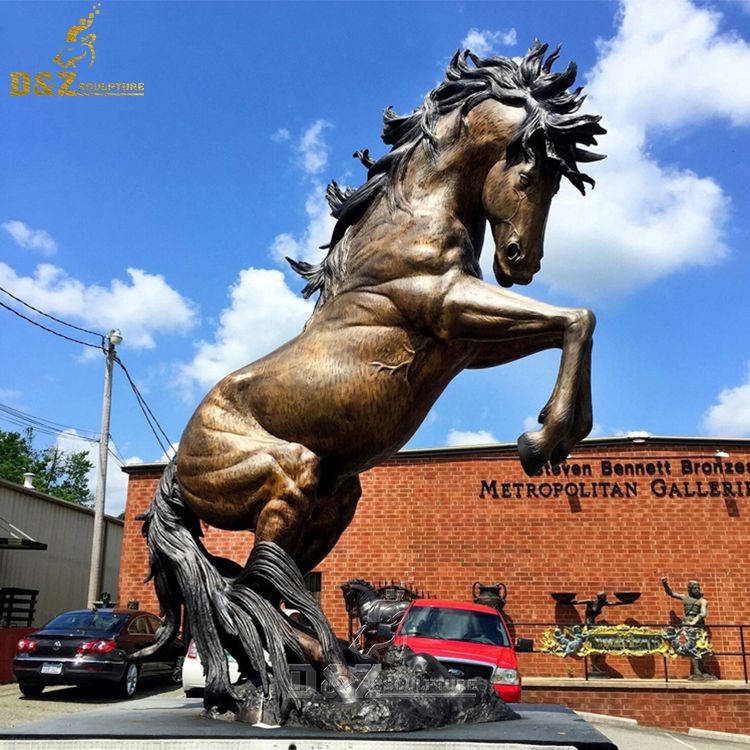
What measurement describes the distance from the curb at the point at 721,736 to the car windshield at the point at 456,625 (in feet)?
12.8

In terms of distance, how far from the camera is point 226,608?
3082mm

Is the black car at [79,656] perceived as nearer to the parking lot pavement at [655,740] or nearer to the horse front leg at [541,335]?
the parking lot pavement at [655,740]

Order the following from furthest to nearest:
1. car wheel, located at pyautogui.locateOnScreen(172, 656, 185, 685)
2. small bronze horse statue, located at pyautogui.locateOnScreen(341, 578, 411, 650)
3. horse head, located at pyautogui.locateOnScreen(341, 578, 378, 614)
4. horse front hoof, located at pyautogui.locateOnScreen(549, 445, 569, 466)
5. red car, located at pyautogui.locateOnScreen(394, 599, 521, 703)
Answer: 1. horse head, located at pyautogui.locateOnScreen(341, 578, 378, 614)
2. small bronze horse statue, located at pyautogui.locateOnScreen(341, 578, 411, 650)
3. car wheel, located at pyautogui.locateOnScreen(172, 656, 185, 685)
4. red car, located at pyautogui.locateOnScreen(394, 599, 521, 703)
5. horse front hoof, located at pyautogui.locateOnScreen(549, 445, 569, 466)

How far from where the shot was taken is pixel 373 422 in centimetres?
312

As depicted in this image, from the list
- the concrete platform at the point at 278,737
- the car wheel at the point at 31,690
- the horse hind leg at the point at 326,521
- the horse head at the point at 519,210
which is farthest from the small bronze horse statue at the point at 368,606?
the horse head at the point at 519,210

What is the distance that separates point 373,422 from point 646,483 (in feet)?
46.7

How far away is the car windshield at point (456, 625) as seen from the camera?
31.2 feet

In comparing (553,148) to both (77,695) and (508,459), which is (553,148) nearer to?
(77,695)

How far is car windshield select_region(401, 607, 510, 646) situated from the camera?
9500 millimetres

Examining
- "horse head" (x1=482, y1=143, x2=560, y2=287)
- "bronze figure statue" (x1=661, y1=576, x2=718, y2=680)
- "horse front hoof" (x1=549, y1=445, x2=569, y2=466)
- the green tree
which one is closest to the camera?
"horse front hoof" (x1=549, y1=445, x2=569, y2=466)

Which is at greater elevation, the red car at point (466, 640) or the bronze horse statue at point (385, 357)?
the bronze horse statue at point (385, 357)

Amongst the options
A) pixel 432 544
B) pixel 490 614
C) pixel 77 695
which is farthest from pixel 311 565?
pixel 432 544

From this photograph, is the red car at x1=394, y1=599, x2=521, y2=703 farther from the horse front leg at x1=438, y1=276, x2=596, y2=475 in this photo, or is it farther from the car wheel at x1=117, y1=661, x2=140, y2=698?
the horse front leg at x1=438, y1=276, x2=596, y2=475

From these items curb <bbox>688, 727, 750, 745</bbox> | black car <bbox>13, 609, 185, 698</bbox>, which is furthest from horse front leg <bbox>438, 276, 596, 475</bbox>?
curb <bbox>688, 727, 750, 745</bbox>
